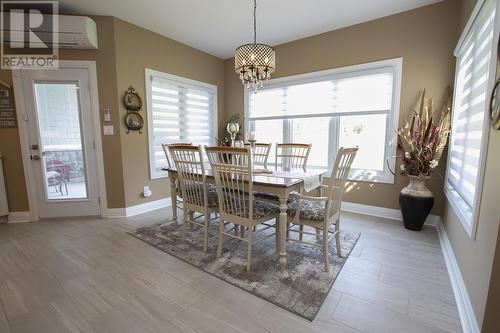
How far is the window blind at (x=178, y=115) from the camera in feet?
12.3

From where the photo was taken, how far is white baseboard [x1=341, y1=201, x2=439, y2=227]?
301cm

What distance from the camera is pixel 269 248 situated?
2.44 m

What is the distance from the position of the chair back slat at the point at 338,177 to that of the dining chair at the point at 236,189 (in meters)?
0.51

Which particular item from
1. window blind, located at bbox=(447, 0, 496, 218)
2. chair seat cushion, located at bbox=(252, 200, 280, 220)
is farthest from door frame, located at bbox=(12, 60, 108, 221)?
window blind, located at bbox=(447, 0, 496, 218)

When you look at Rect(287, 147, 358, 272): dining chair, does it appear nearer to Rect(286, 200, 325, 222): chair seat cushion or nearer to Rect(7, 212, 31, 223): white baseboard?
Rect(286, 200, 325, 222): chair seat cushion

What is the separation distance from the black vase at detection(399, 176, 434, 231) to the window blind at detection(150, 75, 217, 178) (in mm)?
3482

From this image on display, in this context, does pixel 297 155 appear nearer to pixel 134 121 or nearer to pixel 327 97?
pixel 327 97

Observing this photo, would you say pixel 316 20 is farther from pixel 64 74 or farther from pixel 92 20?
pixel 64 74

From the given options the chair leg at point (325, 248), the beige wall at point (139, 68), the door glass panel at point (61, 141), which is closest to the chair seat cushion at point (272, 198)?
the chair leg at point (325, 248)

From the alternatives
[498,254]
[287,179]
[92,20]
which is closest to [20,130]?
[92,20]

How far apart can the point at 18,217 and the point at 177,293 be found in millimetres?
3042

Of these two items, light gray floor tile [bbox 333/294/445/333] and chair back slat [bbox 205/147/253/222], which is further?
chair back slat [bbox 205/147/253/222]

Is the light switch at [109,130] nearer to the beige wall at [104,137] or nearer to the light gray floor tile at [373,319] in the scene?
the beige wall at [104,137]

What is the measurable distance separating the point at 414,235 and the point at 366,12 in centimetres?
288
